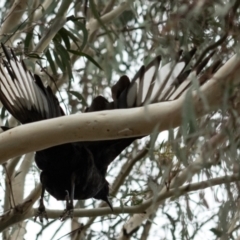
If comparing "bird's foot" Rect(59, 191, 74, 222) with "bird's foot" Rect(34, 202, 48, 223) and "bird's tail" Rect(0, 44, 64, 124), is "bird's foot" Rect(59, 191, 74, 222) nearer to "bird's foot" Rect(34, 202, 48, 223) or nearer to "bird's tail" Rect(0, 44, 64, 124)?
"bird's foot" Rect(34, 202, 48, 223)

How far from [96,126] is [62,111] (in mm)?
449

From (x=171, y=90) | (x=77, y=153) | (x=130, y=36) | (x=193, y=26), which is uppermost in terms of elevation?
(x=130, y=36)

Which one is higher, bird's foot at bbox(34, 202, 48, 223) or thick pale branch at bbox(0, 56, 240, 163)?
bird's foot at bbox(34, 202, 48, 223)

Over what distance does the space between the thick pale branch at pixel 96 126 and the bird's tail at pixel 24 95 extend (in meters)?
0.35

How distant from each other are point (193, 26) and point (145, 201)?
2.88ft

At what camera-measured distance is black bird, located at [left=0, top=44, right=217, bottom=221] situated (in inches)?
72.9

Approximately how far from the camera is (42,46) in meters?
2.11

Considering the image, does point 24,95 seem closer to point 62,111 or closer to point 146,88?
point 62,111

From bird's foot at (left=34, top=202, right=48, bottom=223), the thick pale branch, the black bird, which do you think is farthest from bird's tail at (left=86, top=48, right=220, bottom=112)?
the thick pale branch

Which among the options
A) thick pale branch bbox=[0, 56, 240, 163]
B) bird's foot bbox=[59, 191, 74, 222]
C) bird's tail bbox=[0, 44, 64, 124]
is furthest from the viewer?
bird's foot bbox=[59, 191, 74, 222]

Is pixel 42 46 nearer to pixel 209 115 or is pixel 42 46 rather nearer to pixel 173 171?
pixel 173 171

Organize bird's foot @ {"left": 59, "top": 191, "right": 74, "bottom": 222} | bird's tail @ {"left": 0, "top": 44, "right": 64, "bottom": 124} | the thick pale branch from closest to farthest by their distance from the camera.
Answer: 1. the thick pale branch
2. bird's tail @ {"left": 0, "top": 44, "right": 64, "bottom": 124}
3. bird's foot @ {"left": 59, "top": 191, "right": 74, "bottom": 222}

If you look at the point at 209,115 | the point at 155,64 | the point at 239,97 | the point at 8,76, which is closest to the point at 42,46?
the point at 8,76

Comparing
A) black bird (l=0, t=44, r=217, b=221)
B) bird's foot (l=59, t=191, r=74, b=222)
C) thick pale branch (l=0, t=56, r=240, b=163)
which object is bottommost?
thick pale branch (l=0, t=56, r=240, b=163)
